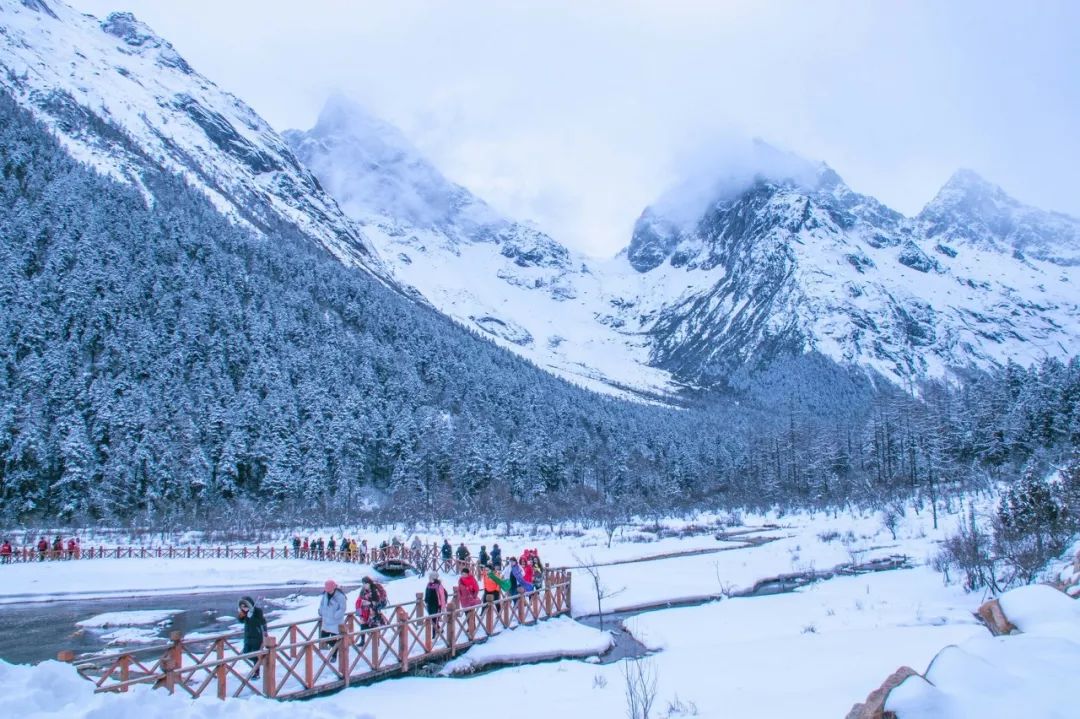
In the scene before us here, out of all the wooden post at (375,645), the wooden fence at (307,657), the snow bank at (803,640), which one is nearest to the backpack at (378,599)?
the wooden fence at (307,657)

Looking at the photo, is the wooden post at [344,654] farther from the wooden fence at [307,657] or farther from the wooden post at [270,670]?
the wooden post at [270,670]

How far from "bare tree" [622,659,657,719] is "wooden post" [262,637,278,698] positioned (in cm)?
608

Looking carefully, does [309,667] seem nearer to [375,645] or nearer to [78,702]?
[375,645]

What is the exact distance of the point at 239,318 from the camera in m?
87.8

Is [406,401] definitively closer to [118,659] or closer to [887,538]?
[887,538]

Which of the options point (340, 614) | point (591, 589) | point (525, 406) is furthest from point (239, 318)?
point (340, 614)

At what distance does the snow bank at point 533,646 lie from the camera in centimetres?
1573

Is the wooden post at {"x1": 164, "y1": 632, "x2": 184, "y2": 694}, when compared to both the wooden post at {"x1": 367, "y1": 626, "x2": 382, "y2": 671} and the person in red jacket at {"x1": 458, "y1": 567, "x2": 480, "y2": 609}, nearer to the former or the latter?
the wooden post at {"x1": 367, "y1": 626, "x2": 382, "y2": 671}

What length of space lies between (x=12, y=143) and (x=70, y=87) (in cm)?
7326

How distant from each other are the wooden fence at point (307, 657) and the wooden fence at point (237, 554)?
14.8m

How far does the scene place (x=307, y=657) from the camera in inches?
492

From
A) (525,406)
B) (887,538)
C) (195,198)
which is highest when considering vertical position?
(195,198)

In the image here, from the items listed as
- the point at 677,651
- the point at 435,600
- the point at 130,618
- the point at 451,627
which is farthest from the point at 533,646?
the point at 130,618

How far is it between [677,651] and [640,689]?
453 cm
